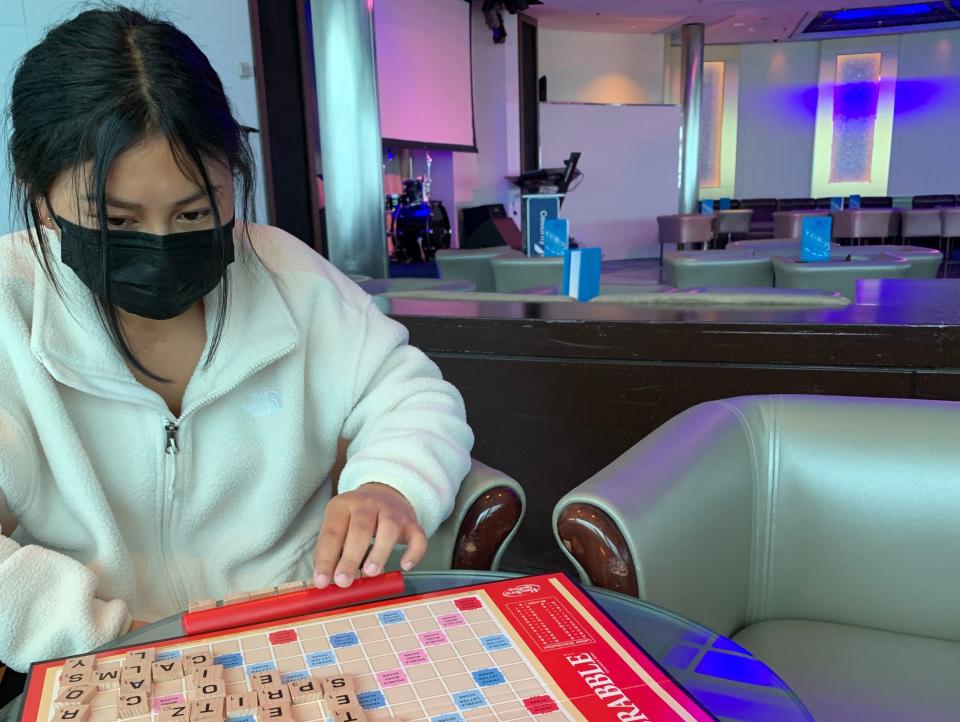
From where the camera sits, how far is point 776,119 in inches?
521

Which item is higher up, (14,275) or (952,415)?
(14,275)

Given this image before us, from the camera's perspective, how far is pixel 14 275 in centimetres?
98

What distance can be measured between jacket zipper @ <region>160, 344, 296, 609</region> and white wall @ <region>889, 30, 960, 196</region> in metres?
14.3

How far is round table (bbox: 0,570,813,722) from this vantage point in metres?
0.65

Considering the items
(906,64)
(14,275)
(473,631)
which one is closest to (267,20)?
(14,275)

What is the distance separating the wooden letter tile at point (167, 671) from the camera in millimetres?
646

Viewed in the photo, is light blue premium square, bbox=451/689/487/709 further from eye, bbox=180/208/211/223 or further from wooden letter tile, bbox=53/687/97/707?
eye, bbox=180/208/211/223

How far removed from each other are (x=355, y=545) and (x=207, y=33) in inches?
200

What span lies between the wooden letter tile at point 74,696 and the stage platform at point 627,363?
1.58 meters

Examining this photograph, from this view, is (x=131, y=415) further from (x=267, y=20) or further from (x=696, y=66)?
(x=696, y=66)

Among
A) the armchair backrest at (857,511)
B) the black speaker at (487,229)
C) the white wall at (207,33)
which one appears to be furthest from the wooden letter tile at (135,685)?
the black speaker at (487,229)

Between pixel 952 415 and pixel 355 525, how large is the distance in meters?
0.94

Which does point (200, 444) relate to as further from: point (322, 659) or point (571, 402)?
point (571, 402)

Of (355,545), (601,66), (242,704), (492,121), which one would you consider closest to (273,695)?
(242,704)
